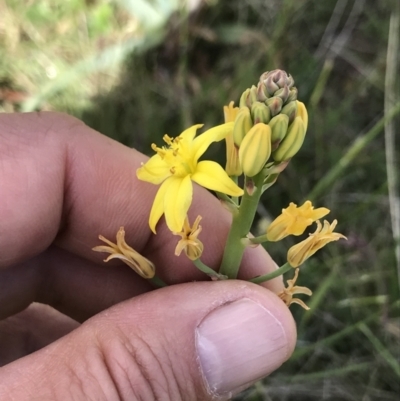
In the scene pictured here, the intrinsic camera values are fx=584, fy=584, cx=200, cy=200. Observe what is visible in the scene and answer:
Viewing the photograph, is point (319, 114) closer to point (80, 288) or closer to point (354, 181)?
point (354, 181)

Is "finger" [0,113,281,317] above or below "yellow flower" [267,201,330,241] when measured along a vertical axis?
below

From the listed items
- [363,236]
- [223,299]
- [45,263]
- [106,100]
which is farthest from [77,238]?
[363,236]

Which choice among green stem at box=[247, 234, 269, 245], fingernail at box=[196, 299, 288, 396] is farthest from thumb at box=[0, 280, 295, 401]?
green stem at box=[247, 234, 269, 245]

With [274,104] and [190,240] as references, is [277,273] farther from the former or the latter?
[274,104]

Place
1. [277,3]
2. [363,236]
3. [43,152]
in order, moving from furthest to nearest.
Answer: [277,3] → [363,236] → [43,152]

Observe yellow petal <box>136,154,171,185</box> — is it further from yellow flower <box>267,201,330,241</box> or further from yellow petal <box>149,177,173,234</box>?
yellow flower <box>267,201,330,241</box>

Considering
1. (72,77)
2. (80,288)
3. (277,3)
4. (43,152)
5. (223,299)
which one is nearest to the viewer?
(223,299)
